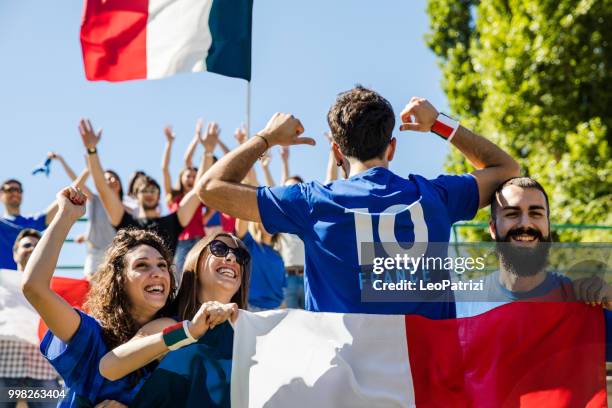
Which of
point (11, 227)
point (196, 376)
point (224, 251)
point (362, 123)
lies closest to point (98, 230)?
point (11, 227)

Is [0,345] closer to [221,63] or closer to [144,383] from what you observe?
[221,63]

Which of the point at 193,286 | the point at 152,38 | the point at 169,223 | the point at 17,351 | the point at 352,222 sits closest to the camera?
the point at 352,222

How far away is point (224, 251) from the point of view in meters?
4.42

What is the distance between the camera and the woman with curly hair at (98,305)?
143 inches

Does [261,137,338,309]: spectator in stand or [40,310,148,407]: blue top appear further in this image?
[261,137,338,309]: spectator in stand

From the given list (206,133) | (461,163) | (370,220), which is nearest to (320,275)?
(370,220)

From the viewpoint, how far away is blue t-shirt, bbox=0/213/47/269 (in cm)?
795

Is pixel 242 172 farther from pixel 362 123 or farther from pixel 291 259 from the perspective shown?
pixel 291 259

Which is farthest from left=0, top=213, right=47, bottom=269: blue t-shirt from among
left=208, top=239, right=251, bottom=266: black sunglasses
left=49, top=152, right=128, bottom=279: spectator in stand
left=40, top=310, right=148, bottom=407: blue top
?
left=40, top=310, right=148, bottom=407: blue top

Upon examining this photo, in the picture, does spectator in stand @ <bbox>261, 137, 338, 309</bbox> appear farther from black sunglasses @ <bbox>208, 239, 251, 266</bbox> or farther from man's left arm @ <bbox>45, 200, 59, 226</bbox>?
black sunglasses @ <bbox>208, 239, 251, 266</bbox>

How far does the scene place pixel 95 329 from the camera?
12.4ft

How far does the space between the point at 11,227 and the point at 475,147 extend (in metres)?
5.42

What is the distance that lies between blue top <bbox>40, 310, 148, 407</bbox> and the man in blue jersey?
2.52 feet

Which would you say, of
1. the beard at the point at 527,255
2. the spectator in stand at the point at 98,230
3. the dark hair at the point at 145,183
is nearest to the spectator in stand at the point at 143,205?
the dark hair at the point at 145,183
